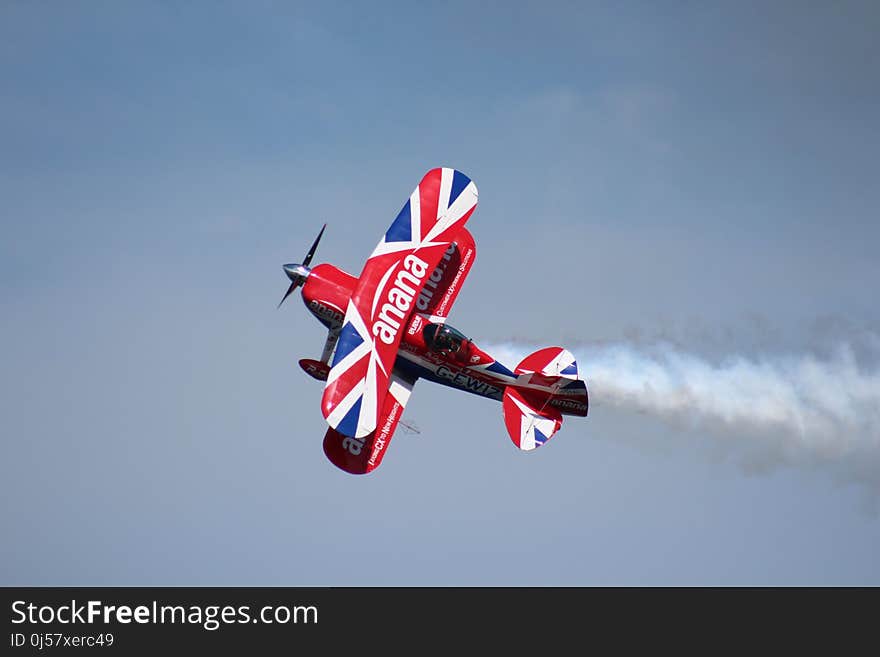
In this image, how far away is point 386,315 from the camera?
155 ft

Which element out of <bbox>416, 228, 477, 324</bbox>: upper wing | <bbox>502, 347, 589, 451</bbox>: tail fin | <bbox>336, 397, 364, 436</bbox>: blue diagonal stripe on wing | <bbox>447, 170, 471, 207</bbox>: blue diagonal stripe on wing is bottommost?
<bbox>336, 397, 364, 436</bbox>: blue diagonal stripe on wing

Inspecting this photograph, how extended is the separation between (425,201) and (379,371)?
672 cm

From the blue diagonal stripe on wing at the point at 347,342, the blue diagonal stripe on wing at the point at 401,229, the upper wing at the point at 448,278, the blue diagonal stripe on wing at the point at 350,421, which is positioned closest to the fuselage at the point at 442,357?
the upper wing at the point at 448,278

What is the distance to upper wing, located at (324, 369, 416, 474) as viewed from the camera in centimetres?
4769

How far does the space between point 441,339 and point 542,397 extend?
3.79 meters

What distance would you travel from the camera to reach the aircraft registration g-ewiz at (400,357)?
153 feet

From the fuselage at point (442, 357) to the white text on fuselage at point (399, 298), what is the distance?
756 mm

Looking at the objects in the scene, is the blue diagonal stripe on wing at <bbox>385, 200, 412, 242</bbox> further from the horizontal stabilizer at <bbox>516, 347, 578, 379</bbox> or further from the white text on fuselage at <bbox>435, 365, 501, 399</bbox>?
the horizontal stabilizer at <bbox>516, 347, 578, 379</bbox>

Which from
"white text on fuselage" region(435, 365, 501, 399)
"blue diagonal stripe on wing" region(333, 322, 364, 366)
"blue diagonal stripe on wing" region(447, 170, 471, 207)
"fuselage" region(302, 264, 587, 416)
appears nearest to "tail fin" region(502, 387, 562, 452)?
"fuselage" region(302, 264, 587, 416)

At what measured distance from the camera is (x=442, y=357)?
48312 millimetres

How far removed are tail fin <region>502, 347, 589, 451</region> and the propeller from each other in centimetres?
772
